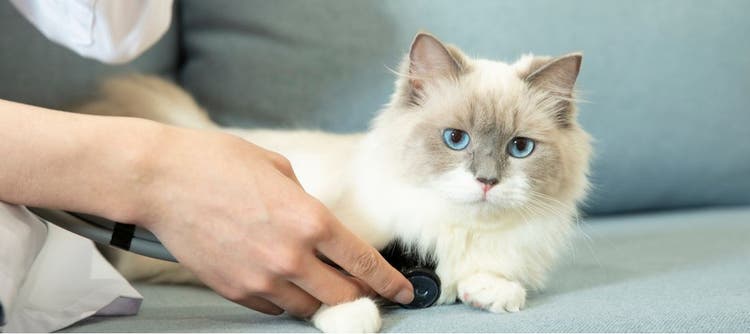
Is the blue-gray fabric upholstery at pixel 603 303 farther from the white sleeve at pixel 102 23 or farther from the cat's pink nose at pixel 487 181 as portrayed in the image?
the white sleeve at pixel 102 23

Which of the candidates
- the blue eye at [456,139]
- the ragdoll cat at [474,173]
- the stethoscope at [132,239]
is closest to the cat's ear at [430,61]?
the ragdoll cat at [474,173]

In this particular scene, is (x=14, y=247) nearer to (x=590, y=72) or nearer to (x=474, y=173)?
(x=474, y=173)

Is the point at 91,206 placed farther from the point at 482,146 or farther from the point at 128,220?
the point at 482,146

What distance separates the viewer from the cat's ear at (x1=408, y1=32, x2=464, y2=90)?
52.2 inches

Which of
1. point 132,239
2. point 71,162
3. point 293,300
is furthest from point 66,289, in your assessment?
point 293,300

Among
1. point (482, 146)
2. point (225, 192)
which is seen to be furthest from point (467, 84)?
point (225, 192)

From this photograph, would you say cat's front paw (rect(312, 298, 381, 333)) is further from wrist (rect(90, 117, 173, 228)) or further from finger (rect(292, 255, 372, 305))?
wrist (rect(90, 117, 173, 228))

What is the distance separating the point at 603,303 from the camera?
3.89ft

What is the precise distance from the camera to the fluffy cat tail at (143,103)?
1.76 m

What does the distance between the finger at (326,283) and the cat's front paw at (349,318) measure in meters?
0.02

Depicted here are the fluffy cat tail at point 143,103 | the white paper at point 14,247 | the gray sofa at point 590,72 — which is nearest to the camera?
the white paper at point 14,247

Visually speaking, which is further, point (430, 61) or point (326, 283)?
point (430, 61)

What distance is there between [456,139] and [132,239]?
22.5 inches

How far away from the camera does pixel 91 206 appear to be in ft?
3.29
